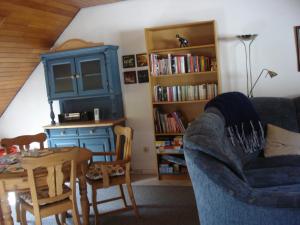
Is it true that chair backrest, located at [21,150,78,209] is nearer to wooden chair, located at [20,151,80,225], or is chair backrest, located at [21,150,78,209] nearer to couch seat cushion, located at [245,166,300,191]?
wooden chair, located at [20,151,80,225]

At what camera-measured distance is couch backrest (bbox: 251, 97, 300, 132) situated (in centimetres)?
349

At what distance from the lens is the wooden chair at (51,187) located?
233 centimetres

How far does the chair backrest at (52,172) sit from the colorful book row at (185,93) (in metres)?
1.81

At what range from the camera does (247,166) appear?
3.06 meters

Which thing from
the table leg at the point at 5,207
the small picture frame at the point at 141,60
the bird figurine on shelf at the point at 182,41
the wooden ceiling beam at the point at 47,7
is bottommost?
the table leg at the point at 5,207

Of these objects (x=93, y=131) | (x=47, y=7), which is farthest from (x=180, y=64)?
(x=47, y=7)

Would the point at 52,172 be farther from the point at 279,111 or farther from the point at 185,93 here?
the point at 279,111

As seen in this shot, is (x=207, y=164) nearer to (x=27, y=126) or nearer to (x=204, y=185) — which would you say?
(x=204, y=185)

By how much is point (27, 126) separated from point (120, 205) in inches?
91.7

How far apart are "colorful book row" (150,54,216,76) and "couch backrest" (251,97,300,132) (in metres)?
0.69

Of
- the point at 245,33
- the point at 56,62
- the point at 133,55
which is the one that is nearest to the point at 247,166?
the point at 245,33

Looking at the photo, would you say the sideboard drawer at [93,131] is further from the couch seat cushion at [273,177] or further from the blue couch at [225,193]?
the blue couch at [225,193]

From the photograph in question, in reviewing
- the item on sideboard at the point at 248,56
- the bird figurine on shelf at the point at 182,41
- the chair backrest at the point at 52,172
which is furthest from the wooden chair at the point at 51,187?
the item on sideboard at the point at 248,56

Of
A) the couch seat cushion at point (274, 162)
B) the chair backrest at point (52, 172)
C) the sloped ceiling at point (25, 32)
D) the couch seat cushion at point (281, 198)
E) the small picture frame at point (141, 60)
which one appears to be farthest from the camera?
the small picture frame at point (141, 60)
